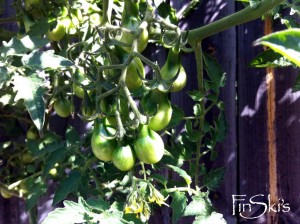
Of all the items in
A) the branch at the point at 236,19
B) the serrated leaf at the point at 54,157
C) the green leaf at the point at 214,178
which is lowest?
the green leaf at the point at 214,178

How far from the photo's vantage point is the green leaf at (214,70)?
1.07 m

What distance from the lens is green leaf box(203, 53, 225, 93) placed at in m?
1.07

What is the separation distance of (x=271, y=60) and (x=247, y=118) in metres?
0.44

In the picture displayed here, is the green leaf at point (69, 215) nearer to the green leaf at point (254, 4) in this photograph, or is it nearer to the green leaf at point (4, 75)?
the green leaf at point (4, 75)

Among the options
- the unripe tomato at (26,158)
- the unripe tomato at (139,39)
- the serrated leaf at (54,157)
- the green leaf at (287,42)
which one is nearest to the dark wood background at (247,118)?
the unripe tomato at (26,158)

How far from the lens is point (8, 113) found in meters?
1.46

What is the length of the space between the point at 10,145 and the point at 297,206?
3.16 ft

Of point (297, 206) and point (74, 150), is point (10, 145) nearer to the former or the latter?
point (74, 150)

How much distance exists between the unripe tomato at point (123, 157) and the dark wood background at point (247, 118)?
0.70m

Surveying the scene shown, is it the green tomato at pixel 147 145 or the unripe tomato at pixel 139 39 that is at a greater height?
the unripe tomato at pixel 139 39

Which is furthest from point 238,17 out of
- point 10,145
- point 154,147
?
point 10,145

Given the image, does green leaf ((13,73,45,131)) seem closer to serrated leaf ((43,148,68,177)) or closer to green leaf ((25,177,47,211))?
serrated leaf ((43,148,68,177))

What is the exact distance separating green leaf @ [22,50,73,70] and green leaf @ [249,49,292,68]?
481 millimetres

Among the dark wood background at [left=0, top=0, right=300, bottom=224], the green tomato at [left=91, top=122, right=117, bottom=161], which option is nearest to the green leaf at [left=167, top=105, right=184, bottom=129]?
the green tomato at [left=91, top=122, right=117, bottom=161]
